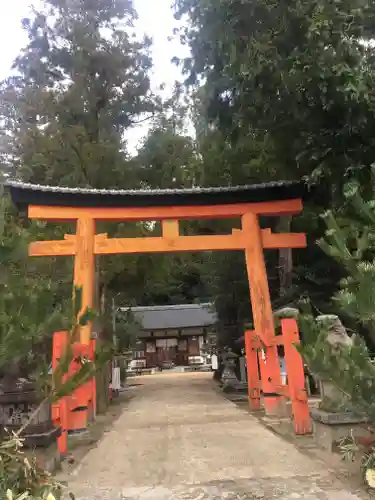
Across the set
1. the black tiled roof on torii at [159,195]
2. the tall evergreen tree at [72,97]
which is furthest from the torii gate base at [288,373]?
the tall evergreen tree at [72,97]

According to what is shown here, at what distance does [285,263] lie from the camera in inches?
429

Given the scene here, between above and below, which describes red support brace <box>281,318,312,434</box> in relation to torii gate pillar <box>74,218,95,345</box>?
below

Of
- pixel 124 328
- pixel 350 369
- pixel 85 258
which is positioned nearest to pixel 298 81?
pixel 350 369

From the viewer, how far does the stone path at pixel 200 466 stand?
13.8 ft

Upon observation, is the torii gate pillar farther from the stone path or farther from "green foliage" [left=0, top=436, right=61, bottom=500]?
Result: "green foliage" [left=0, top=436, right=61, bottom=500]

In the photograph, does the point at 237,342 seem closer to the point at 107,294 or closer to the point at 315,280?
the point at 107,294

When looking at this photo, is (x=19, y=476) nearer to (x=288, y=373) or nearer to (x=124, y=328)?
(x=288, y=373)

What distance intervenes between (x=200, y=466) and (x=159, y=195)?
536 centimetres

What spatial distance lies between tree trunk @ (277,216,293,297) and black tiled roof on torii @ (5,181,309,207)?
61.3 inches

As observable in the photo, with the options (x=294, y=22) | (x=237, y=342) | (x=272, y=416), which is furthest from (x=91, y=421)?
(x=294, y=22)

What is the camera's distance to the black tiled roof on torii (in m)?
9.16

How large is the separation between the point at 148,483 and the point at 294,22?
606cm

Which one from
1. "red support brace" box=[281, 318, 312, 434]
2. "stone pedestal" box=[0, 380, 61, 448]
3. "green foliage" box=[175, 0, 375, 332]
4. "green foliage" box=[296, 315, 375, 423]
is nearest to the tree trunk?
"green foliage" box=[175, 0, 375, 332]

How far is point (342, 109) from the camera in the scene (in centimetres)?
699
